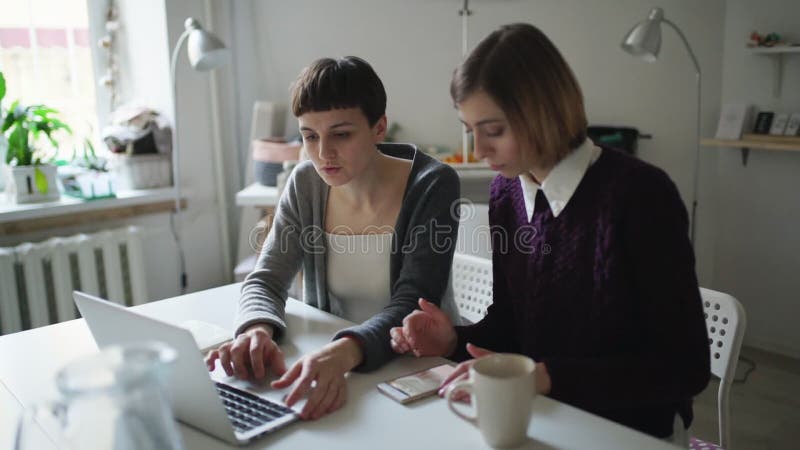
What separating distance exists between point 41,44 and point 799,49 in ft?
9.69

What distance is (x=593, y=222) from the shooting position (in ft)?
3.44

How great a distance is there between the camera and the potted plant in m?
2.53

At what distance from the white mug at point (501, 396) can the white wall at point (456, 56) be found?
8.04 ft

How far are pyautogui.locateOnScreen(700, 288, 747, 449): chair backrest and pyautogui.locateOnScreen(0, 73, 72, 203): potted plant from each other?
2.34m

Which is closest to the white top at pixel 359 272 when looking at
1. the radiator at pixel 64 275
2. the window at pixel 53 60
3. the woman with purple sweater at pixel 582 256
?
the woman with purple sweater at pixel 582 256

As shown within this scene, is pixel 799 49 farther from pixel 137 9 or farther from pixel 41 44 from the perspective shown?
pixel 41 44

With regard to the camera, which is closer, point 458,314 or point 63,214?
point 458,314

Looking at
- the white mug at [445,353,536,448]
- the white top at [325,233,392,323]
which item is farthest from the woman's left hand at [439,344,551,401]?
the white top at [325,233,392,323]

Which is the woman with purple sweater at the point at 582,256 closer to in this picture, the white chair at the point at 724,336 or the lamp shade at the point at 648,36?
the white chair at the point at 724,336

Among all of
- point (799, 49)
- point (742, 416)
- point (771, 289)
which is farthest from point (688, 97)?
point (742, 416)

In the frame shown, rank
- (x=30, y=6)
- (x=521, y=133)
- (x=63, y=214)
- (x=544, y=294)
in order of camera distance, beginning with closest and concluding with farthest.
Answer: (x=521, y=133) < (x=544, y=294) < (x=63, y=214) < (x=30, y=6)

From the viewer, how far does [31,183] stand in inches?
101

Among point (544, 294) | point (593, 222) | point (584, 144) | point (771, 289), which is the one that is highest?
point (584, 144)

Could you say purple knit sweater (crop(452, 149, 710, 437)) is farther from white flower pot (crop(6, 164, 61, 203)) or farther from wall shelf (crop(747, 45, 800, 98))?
white flower pot (crop(6, 164, 61, 203))
